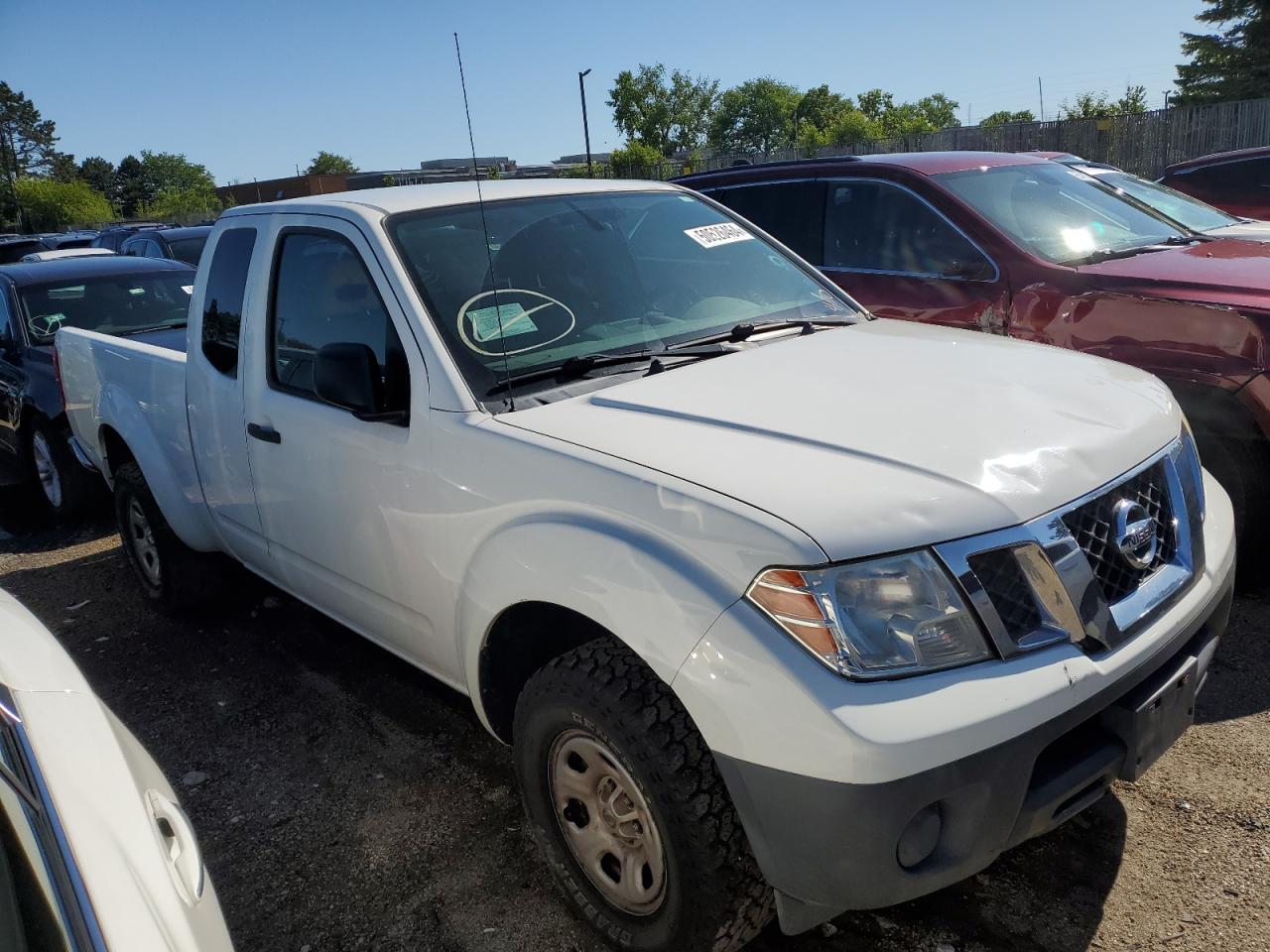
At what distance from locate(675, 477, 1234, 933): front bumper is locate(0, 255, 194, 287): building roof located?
6.81 meters

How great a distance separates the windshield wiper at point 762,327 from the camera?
10.1ft

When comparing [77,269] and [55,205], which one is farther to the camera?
[55,205]

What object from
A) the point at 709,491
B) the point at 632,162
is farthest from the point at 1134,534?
the point at 632,162

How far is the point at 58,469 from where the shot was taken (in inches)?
265

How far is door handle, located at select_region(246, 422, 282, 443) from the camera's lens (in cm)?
337

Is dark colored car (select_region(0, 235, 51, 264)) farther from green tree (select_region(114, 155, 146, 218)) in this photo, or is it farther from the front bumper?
green tree (select_region(114, 155, 146, 218))

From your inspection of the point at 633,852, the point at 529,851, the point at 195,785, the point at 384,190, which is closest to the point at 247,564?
the point at 195,785

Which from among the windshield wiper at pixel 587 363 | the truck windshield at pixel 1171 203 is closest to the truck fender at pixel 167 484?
the windshield wiper at pixel 587 363

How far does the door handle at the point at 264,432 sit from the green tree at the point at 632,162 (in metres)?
33.8

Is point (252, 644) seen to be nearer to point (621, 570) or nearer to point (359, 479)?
point (359, 479)

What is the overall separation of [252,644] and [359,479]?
6.50 ft

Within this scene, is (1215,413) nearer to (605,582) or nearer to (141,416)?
(605,582)

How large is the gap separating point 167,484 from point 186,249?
10445 millimetres

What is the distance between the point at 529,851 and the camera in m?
2.91
